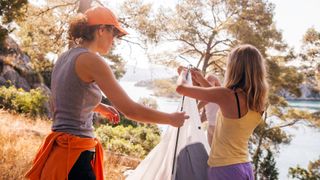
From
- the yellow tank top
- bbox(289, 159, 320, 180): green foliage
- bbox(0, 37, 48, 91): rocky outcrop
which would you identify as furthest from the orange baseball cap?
bbox(289, 159, 320, 180): green foliage

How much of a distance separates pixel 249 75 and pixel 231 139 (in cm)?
39

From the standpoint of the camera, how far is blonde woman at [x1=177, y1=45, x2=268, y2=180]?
7.30 feet

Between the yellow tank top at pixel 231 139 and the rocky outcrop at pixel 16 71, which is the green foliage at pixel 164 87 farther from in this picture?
the yellow tank top at pixel 231 139

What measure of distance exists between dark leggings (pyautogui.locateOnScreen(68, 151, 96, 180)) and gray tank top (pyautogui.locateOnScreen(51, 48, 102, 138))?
4.3 inches

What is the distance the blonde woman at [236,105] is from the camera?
222 cm

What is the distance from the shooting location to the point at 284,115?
961 inches

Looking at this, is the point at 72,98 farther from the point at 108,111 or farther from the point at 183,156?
the point at 183,156

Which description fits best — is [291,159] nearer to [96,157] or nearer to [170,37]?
[170,37]

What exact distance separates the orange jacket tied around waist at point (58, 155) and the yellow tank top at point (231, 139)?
794 millimetres

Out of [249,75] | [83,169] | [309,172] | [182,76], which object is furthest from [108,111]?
[309,172]

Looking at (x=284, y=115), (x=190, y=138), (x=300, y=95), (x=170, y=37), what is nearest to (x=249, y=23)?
(x=170, y=37)

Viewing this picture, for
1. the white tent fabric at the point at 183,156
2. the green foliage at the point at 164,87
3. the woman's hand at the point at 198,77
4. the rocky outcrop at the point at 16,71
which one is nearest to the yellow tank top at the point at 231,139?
the white tent fabric at the point at 183,156

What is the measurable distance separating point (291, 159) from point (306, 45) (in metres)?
20.3

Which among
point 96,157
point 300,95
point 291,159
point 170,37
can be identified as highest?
point 170,37
